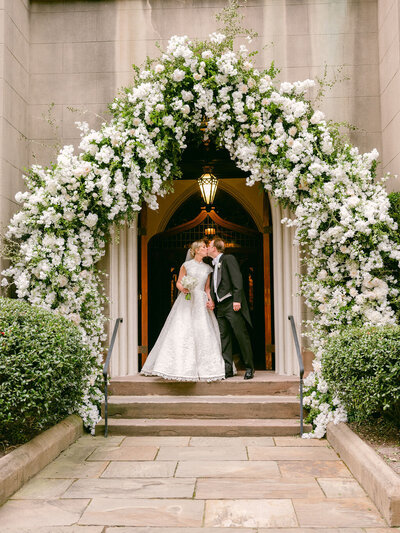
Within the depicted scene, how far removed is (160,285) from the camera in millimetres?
8938

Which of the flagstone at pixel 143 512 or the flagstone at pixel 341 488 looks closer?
the flagstone at pixel 143 512

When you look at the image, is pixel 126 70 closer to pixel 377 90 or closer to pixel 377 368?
pixel 377 90

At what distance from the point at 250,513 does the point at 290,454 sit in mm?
A: 1444

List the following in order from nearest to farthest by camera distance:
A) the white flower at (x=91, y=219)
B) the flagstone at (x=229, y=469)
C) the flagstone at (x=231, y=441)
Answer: the flagstone at (x=229, y=469) < the flagstone at (x=231, y=441) < the white flower at (x=91, y=219)

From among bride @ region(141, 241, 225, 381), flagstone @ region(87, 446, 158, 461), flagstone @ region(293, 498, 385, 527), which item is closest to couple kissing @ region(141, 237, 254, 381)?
bride @ region(141, 241, 225, 381)

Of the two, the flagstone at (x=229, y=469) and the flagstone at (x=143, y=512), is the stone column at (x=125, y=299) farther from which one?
the flagstone at (x=143, y=512)

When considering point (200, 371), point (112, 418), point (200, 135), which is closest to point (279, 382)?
point (200, 371)

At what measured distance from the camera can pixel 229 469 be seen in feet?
14.7

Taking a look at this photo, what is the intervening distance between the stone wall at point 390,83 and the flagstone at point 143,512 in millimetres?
4399

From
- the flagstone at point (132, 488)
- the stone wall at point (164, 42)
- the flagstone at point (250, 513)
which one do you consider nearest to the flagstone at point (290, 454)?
the flagstone at point (132, 488)

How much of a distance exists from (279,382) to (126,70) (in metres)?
4.40

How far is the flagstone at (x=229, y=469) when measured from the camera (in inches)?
171

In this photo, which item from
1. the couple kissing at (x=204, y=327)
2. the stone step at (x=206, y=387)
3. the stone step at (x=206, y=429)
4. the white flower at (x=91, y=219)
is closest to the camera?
the stone step at (x=206, y=429)

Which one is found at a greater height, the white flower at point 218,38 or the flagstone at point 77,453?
the white flower at point 218,38
